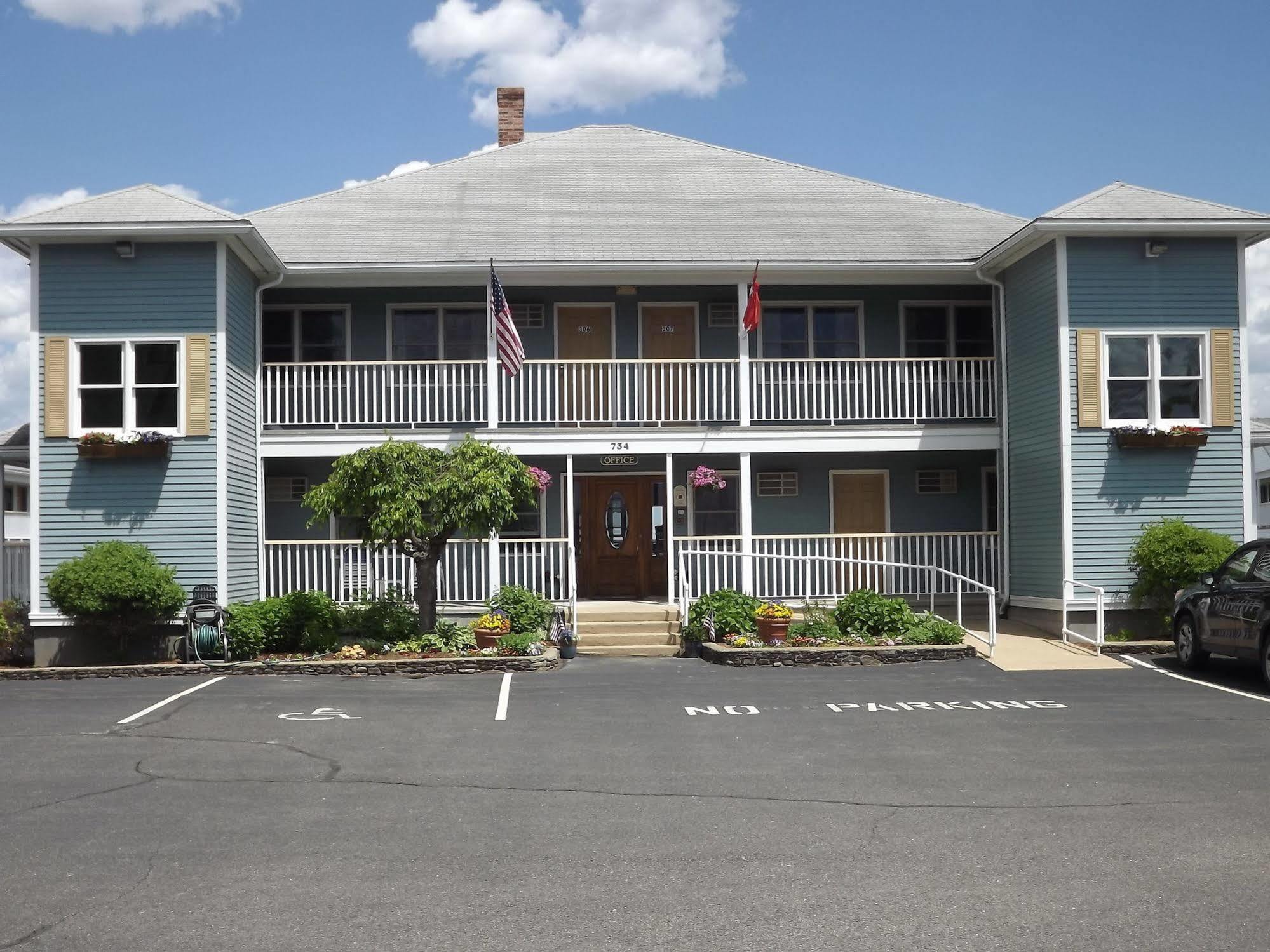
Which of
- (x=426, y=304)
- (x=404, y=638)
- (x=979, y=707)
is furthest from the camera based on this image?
(x=426, y=304)

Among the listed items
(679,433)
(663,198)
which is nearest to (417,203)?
(663,198)

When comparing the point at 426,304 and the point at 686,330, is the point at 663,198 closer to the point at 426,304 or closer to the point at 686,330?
the point at 686,330

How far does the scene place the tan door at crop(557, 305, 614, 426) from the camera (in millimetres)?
19984

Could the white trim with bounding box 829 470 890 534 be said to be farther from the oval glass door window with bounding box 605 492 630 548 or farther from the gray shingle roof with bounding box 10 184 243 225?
the gray shingle roof with bounding box 10 184 243 225

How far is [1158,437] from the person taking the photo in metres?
17.5

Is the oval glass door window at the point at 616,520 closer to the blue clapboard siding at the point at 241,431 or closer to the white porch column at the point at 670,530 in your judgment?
the white porch column at the point at 670,530

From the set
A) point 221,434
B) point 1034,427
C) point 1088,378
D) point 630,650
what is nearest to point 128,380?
point 221,434

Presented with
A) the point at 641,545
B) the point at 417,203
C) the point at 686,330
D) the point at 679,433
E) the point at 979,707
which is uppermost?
the point at 417,203

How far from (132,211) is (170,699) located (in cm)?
714

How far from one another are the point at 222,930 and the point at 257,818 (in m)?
2.22

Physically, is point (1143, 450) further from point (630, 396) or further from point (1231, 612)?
point (630, 396)

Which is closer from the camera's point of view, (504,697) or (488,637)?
(504,697)

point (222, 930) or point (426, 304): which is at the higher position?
point (426, 304)

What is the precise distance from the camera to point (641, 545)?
21.3 m
